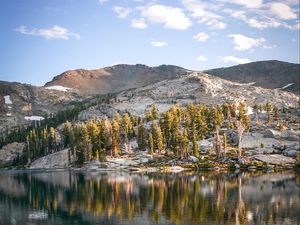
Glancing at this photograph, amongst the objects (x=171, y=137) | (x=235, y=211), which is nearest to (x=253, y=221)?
(x=235, y=211)

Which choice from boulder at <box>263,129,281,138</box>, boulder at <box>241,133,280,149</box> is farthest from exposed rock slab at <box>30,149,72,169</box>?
boulder at <box>263,129,281,138</box>

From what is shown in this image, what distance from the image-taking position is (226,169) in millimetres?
136000

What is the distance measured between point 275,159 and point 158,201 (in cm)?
7661

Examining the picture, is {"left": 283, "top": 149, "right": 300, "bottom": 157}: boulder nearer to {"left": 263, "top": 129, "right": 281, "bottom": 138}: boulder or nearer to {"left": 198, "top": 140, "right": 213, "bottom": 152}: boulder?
{"left": 263, "top": 129, "right": 281, "bottom": 138}: boulder

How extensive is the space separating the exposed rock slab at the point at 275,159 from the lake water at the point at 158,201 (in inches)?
1152

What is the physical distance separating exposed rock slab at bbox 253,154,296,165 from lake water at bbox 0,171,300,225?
96.0 ft

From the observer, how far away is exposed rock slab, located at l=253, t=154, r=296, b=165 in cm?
13750

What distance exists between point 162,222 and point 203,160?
9247 centimetres

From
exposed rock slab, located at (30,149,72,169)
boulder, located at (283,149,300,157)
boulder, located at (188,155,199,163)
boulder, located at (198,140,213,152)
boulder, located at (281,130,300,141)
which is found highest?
boulder, located at (281,130,300,141)

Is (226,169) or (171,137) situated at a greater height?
(171,137)

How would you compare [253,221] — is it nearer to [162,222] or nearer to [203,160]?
[162,222]

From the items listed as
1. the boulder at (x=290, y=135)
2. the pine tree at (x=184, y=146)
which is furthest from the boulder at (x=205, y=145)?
the boulder at (x=290, y=135)

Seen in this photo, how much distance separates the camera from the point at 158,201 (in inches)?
2977

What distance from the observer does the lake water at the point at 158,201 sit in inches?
2331
